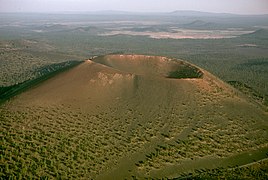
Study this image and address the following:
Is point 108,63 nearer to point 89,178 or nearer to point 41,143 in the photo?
point 41,143

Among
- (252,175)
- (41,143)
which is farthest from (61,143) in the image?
(252,175)

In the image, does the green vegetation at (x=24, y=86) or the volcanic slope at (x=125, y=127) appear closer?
the volcanic slope at (x=125, y=127)

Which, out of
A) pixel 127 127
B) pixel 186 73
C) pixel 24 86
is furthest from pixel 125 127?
pixel 186 73

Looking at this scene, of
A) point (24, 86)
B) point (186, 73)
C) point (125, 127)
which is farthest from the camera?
point (186, 73)

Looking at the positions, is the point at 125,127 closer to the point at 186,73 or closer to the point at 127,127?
the point at 127,127

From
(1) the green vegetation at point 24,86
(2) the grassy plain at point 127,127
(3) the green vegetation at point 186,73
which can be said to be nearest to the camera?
(2) the grassy plain at point 127,127

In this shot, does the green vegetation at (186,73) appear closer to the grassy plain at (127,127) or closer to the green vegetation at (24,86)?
the grassy plain at (127,127)

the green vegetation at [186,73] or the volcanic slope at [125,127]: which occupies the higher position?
the green vegetation at [186,73]

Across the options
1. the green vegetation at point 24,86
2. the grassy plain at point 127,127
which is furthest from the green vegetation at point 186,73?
the green vegetation at point 24,86
